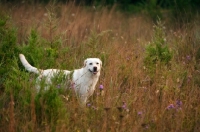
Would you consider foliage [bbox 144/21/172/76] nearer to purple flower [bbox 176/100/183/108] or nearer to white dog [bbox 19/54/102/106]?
white dog [bbox 19/54/102/106]

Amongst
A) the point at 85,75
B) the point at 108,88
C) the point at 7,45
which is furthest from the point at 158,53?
the point at 7,45

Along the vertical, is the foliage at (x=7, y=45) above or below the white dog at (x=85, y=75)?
above

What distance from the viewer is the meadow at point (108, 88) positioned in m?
3.96

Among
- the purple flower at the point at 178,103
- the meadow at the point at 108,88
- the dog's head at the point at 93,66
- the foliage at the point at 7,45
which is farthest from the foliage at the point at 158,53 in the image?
the foliage at the point at 7,45

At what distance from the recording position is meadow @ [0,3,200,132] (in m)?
3.96

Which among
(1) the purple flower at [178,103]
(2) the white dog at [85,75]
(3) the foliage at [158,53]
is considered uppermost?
(3) the foliage at [158,53]

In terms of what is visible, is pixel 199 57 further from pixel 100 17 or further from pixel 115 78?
pixel 100 17

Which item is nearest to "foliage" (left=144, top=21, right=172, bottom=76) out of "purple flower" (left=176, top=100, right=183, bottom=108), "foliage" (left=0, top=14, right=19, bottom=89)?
"purple flower" (left=176, top=100, right=183, bottom=108)

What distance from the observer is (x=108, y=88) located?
4.83 m

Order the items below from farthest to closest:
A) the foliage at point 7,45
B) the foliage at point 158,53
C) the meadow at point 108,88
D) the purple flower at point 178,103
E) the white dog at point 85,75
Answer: the foliage at point 158,53, the foliage at point 7,45, the white dog at point 85,75, the purple flower at point 178,103, the meadow at point 108,88

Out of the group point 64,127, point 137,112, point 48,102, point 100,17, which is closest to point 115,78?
point 137,112

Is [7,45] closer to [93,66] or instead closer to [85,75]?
[85,75]

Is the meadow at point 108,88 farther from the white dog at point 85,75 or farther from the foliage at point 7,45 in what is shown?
the white dog at point 85,75

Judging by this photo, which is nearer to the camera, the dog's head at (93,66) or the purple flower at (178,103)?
the purple flower at (178,103)
